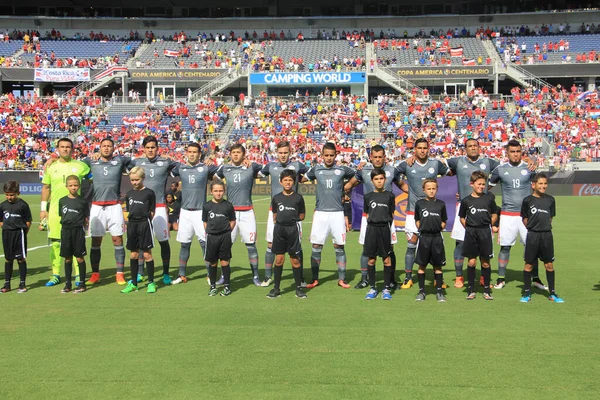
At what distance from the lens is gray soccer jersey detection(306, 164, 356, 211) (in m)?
9.17

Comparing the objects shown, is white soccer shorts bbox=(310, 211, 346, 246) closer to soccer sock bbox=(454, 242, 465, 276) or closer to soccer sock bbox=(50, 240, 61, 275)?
soccer sock bbox=(454, 242, 465, 276)

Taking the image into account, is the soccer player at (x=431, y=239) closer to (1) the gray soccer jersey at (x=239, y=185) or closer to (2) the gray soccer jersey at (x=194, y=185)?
(1) the gray soccer jersey at (x=239, y=185)

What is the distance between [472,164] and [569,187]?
987 inches

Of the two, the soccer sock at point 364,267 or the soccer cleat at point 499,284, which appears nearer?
the soccer cleat at point 499,284

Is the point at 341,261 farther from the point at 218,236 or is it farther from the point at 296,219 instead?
the point at 218,236

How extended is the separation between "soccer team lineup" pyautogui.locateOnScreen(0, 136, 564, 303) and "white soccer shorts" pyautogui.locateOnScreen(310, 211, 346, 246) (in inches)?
0.6

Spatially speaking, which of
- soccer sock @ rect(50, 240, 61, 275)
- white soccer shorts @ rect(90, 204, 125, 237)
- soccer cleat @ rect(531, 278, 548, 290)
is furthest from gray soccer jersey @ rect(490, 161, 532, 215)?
soccer sock @ rect(50, 240, 61, 275)

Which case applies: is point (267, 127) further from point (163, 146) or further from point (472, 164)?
point (472, 164)

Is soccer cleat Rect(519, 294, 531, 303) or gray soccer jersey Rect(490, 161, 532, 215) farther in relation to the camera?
gray soccer jersey Rect(490, 161, 532, 215)

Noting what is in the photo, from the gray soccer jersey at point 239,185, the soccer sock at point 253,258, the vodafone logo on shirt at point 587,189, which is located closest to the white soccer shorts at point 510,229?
the soccer sock at point 253,258

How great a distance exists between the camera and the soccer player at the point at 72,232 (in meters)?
8.74

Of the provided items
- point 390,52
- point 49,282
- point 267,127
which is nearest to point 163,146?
point 267,127

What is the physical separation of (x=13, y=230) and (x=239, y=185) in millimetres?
3525

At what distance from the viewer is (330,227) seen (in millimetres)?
9203
